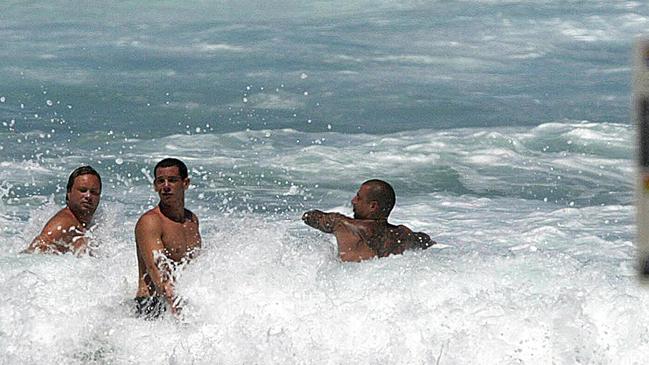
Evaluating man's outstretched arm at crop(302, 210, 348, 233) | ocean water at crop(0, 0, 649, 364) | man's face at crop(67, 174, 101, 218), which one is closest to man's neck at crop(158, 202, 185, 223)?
ocean water at crop(0, 0, 649, 364)

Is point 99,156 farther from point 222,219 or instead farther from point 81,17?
point 81,17

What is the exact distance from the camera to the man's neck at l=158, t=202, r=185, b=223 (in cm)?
667

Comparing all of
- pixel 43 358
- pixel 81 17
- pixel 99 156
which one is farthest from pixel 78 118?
pixel 43 358

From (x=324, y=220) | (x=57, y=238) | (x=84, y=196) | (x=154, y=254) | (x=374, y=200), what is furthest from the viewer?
(x=84, y=196)

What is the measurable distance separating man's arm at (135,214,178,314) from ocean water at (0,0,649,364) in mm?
126

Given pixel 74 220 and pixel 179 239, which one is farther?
pixel 74 220

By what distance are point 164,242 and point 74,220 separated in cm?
133

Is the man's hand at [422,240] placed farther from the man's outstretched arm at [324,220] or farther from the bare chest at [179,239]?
the bare chest at [179,239]

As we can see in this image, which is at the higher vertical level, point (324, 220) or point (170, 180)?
point (170, 180)

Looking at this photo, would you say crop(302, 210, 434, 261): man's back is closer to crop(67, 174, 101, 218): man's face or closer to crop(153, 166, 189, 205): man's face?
crop(153, 166, 189, 205): man's face

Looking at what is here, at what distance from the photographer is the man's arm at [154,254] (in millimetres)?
6289

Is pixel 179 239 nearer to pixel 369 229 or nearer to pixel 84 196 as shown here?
pixel 369 229

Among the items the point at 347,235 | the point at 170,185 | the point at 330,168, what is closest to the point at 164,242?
the point at 170,185

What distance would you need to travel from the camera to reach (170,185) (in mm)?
6621
